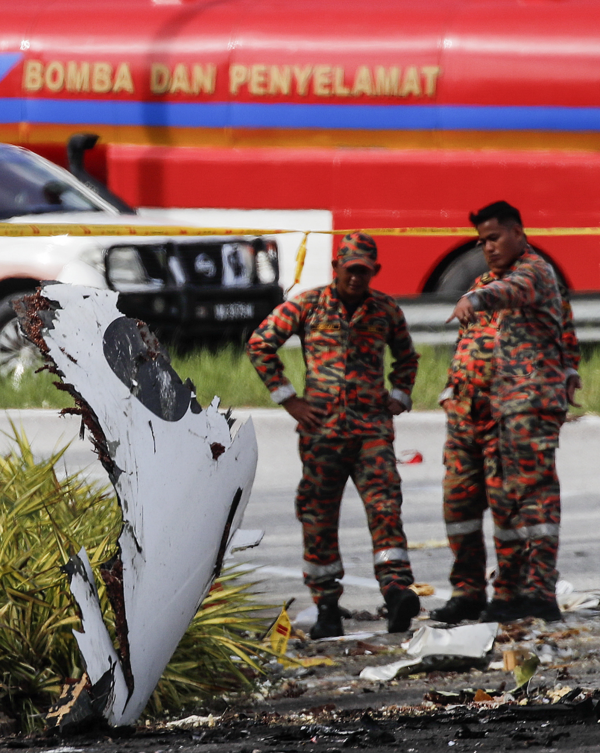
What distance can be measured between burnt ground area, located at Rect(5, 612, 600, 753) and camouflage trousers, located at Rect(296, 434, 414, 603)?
263mm

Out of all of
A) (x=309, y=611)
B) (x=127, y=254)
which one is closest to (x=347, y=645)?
(x=309, y=611)

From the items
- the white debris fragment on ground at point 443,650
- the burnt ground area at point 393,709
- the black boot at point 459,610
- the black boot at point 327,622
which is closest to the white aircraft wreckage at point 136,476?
the burnt ground area at point 393,709

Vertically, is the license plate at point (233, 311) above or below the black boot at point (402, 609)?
above

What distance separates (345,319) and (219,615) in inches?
54.8

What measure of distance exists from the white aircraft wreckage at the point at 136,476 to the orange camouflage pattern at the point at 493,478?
161 cm

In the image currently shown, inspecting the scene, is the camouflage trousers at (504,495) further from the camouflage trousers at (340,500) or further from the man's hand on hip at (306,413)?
the man's hand on hip at (306,413)

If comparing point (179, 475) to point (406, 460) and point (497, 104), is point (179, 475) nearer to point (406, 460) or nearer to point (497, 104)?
point (406, 460)

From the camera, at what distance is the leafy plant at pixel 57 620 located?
14.7 ft

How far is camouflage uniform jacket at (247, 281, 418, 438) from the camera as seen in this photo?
5656mm

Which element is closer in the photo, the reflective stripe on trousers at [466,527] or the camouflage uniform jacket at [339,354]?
the camouflage uniform jacket at [339,354]

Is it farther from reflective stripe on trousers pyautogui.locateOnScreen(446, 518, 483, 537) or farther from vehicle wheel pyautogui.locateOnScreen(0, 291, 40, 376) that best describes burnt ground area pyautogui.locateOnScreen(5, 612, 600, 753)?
vehicle wheel pyautogui.locateOnScreen(0, 291, 40, 376)

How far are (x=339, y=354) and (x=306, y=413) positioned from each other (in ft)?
0.92

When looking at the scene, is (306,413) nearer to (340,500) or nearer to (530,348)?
(340,500)

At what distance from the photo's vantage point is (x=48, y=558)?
189 inches
